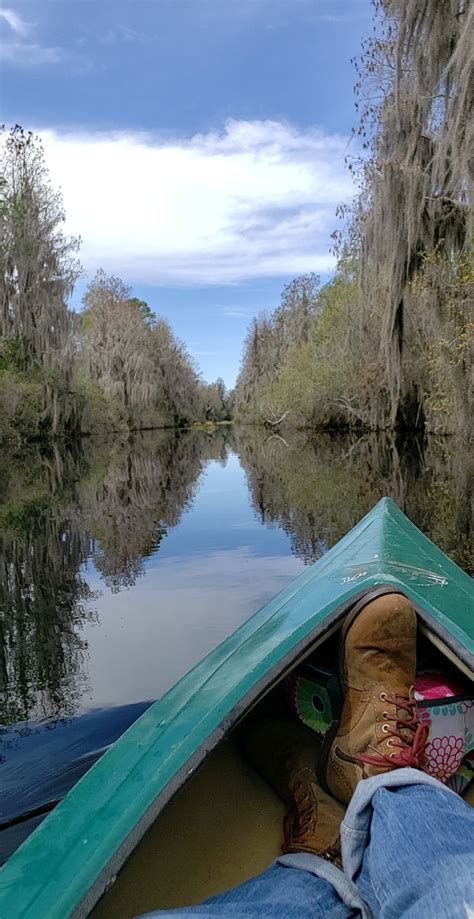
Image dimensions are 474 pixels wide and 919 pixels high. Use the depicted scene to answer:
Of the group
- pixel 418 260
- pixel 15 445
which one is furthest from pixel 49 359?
pixel 418 260

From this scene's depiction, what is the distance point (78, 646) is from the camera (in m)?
4.60

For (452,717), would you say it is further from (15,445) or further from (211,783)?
(15,445)

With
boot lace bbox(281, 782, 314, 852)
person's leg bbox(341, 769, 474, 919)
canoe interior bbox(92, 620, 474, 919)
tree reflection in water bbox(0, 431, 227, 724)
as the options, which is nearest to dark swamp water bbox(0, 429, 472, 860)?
tree reflection in water bbox(0, 431, 227, 724)

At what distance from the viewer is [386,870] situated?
4.42 ft

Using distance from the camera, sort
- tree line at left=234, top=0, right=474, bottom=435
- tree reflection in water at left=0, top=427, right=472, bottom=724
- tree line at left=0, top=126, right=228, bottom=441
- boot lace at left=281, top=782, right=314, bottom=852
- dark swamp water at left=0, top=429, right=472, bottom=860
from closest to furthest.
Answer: boot lace at left=281, top=782, right=314, bottom=852
dark swamp water at left=0, top=429, right=472, bottom=860
tree reflection in water at left=0, top=427, right=472, bottom=724
tree line at left=234, top=0, right=474, bottom=435
tree line at left=0, top=126, right=228, bottom=441

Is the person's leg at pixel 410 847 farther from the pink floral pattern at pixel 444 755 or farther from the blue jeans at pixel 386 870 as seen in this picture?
the pink floral pattern at pixel 444 755

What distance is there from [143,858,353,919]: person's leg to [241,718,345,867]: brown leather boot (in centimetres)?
18

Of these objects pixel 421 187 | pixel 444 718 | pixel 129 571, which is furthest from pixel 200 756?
pixel 421 187

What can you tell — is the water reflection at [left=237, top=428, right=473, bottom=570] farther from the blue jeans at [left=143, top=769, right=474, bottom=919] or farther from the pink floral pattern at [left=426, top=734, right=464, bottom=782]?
the blue jeans at [left=143, top=769, right=474, bottom=919]

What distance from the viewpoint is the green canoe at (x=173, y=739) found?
143cm

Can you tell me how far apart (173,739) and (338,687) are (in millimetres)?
549

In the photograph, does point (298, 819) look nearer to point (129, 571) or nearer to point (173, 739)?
point (173, 739)

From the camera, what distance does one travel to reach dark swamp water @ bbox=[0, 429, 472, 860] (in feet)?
11.2

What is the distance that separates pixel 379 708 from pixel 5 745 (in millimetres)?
2057
